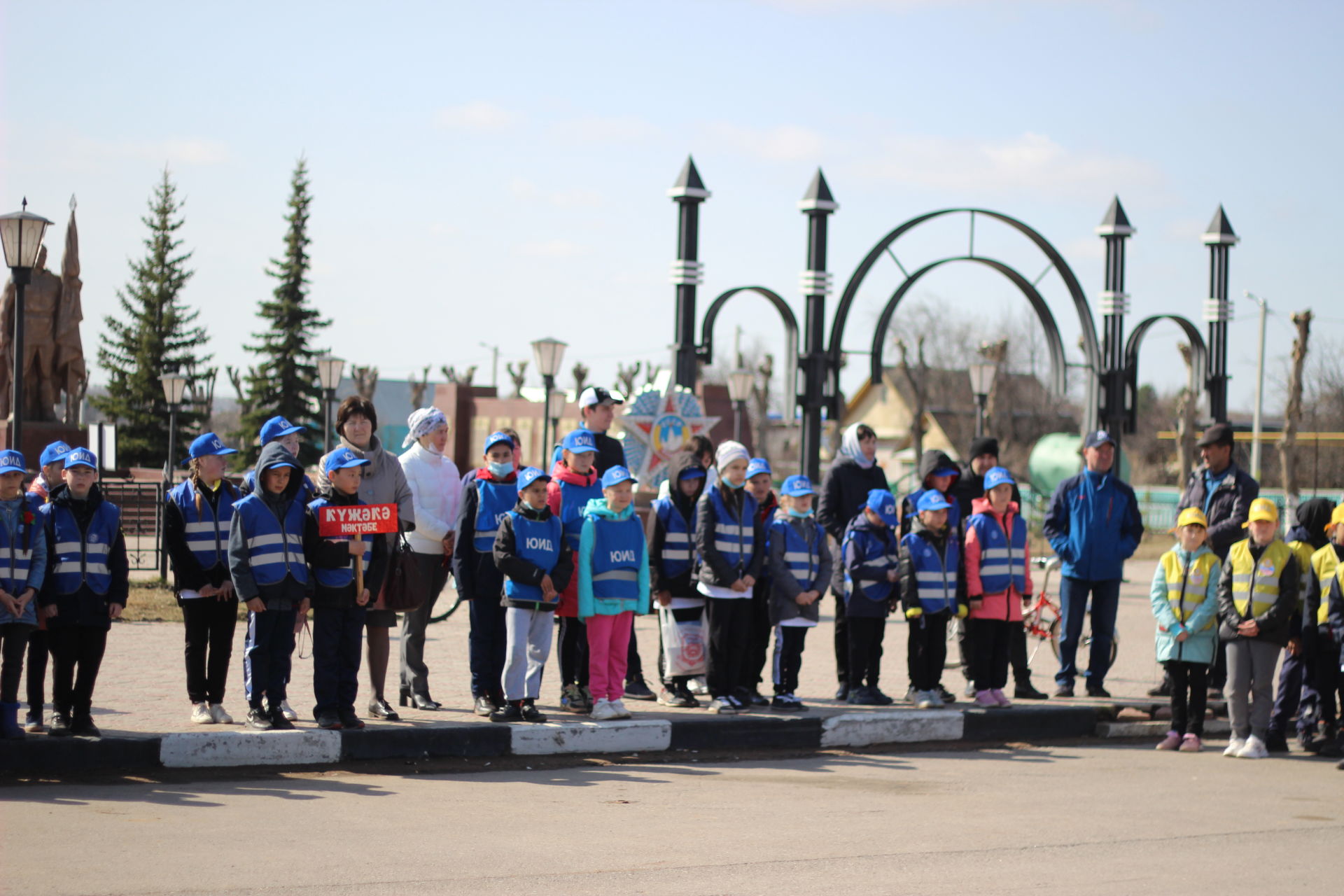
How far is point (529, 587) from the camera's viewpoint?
337 inches

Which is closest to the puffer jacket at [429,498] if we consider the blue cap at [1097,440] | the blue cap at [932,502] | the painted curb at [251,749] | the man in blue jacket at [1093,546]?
the painted curb at [251,749]

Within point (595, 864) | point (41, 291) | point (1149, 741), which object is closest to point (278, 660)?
point (595, 864)

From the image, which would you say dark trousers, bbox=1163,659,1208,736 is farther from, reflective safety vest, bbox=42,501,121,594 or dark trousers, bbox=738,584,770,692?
reflective safety vest, bbox=42,501,121,594

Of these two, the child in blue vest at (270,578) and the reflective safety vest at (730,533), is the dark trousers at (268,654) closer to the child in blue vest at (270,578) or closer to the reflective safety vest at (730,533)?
the child in blue vest at (270,578)

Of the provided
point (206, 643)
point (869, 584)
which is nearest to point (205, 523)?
point (206, 643)

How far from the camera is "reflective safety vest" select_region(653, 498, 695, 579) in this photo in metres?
9.51

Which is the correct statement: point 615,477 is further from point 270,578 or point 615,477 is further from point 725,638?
point 270,578

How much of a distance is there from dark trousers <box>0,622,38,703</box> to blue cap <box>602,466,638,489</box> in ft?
11.0

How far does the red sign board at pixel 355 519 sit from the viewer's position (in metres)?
8.08

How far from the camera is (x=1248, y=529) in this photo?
396 inches

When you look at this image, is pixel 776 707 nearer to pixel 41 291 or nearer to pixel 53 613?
pixel 53 613

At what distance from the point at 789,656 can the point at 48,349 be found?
2365 cm

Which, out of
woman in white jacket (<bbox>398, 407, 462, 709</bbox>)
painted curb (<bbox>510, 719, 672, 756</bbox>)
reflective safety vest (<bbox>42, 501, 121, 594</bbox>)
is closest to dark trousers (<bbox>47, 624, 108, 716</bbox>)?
reflective safety vest (<bbox>42, 501, 121, 594</bbox>)

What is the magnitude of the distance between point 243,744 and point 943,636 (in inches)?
191
